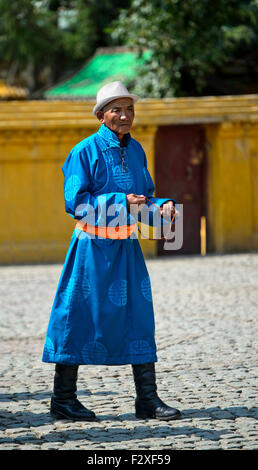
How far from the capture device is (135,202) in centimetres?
443

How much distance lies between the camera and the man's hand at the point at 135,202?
4.43 meters

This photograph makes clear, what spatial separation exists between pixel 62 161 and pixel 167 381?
29.0ft

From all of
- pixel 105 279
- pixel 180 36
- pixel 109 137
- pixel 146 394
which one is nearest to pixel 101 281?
pixel 105 279

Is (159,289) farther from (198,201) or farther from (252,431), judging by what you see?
(252,431)

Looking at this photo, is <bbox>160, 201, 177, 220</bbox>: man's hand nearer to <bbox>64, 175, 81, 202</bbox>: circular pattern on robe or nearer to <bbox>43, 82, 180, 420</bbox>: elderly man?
<bbox>43, 82, 180, 420</bbox>: elderly man

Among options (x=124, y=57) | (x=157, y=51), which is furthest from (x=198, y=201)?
(x=124, y=57)

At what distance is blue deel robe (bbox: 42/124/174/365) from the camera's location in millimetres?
4461

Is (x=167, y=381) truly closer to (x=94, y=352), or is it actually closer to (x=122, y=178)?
(x=94, y=352)

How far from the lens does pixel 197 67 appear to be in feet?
57.9

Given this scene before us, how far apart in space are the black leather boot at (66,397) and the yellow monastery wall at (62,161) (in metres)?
9.39

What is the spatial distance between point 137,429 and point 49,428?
45 cm

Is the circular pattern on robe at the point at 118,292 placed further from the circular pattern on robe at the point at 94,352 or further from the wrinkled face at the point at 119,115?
the wrinkled face at the point at 119,115

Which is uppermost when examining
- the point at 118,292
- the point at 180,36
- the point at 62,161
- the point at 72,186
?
the point at 180,36

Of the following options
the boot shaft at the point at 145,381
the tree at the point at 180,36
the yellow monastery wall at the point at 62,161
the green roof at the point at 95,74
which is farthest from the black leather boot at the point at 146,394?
the green roof at the point at 95,74
